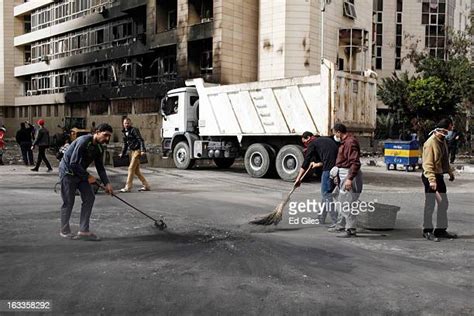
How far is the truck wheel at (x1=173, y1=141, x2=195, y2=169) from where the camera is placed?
1766cm

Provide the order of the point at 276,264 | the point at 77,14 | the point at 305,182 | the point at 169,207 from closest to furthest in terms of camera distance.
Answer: the point at 276,264
the point at 169,207
the point at 305,182
the point at 77,14

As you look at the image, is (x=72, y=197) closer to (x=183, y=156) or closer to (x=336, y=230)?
(x=336, y=230)

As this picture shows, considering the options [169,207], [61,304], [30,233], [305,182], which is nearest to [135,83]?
[305,182]

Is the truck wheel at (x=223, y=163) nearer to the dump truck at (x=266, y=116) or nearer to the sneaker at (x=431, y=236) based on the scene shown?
the dump truck at (x=266, y=116)

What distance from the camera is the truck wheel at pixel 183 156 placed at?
1766 centimetres

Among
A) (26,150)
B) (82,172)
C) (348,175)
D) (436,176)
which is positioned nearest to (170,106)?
(26,150)

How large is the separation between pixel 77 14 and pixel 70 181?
41013 millimetres

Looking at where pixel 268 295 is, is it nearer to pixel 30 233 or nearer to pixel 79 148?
pixel 79 148

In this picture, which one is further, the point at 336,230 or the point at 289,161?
the point at 289,161

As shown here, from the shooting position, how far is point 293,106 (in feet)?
46.3

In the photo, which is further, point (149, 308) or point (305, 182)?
point (305, 182)

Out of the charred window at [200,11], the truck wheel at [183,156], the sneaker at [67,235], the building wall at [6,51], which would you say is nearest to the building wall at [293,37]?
the charred window at [200,11]

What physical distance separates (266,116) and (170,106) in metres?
4.62

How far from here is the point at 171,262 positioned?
18.6 ft
